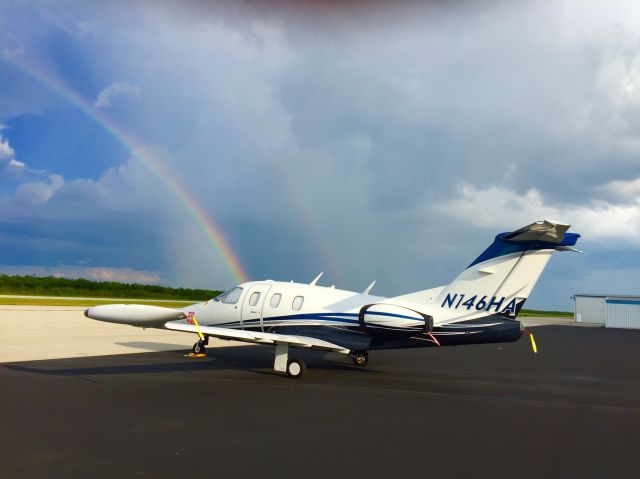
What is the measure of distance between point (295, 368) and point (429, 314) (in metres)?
3.77

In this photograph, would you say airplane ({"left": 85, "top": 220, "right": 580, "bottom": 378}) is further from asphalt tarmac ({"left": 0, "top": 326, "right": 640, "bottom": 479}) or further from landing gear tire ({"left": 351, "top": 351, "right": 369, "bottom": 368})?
landing gear tire ({"left": 351, "top": 351, "right": 369, "bottom": 368})

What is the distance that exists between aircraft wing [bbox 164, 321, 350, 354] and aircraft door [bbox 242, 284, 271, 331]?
2.41m

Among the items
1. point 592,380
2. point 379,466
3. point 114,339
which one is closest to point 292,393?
point 379,466

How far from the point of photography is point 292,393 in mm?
12008

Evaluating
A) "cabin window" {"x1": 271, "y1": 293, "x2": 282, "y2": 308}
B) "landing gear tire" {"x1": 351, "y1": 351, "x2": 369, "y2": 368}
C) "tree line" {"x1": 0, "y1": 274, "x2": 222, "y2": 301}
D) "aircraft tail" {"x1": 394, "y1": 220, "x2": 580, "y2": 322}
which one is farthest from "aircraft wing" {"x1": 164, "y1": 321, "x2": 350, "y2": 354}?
"tree line" {"x1": 0, "y1": 274, "x2": 222, "y2": 301}

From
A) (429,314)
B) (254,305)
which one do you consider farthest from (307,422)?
(254,305)

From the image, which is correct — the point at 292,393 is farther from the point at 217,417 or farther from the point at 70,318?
the point at 70,318

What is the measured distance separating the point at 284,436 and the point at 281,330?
794 cm

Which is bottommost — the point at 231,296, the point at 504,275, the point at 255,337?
the point at 255,337

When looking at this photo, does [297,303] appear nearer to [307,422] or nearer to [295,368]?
[295,368]

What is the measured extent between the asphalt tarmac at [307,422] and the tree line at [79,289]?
201 feet

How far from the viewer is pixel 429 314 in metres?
14.4

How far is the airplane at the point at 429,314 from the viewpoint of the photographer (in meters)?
13.4

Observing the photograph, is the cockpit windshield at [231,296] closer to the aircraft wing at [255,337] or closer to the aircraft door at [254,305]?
the aircraft door at [254,305]
